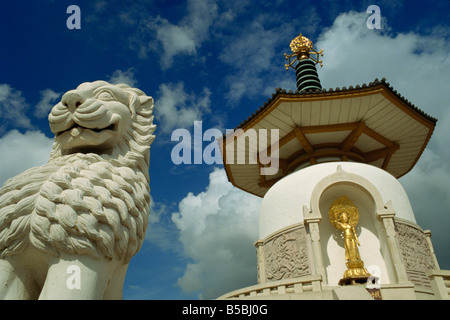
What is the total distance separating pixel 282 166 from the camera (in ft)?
40.5

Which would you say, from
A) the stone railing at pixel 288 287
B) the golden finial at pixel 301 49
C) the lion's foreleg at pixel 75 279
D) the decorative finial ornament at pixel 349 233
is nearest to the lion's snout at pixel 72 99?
the lion's foreleg at pixel 75 279

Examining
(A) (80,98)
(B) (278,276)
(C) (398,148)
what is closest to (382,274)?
(B) (278,276)

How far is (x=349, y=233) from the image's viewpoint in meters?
9.26

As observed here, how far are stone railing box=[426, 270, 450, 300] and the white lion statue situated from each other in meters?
5.86

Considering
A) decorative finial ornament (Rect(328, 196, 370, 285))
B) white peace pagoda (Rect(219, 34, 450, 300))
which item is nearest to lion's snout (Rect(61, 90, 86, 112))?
white peace pagoda (Rect(219, 34, 450, 300))

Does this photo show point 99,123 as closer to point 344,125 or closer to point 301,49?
point 344,125

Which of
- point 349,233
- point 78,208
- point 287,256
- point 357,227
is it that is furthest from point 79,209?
point 357,227

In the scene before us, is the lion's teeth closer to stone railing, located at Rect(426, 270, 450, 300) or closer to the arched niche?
stone railing, located at Rect(426, 270, 450, 300)

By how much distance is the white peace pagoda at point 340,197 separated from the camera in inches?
340

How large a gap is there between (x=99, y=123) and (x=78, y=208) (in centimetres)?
84

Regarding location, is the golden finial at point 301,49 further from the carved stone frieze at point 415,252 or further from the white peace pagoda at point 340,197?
the carved stone frieze at point 415,252

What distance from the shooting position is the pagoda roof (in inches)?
380

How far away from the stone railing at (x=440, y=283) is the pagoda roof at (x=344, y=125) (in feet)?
17.6
